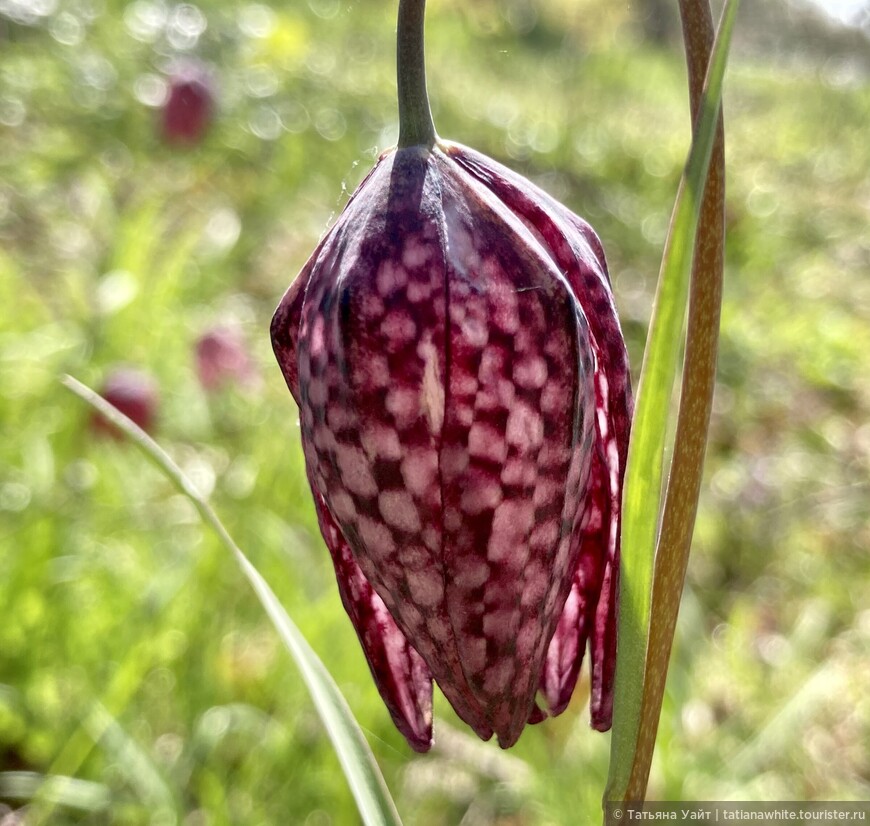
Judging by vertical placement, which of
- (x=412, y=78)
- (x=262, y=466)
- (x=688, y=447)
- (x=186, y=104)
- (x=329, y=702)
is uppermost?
(x=412, y=78)

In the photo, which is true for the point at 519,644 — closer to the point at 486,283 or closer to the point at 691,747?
the point at 486,283

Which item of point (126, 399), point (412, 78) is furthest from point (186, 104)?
point (412, 78)

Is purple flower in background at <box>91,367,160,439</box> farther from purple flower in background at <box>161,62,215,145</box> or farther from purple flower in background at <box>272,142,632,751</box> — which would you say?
purple flower in background at <box>161,62,215,145</box>

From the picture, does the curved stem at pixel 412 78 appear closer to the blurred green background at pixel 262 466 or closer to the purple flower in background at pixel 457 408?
the purple flower in background at pixel 457 408

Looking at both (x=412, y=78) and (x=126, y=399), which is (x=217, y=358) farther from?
(x=412, y=78)

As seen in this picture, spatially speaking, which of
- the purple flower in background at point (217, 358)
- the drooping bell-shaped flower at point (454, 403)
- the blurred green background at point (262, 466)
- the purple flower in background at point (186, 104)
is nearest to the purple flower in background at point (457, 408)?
the drooping bell-shaped flower at point (454, 403)
